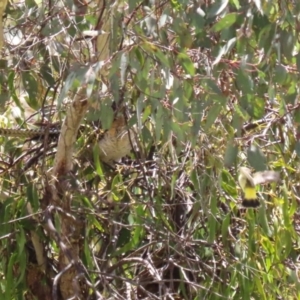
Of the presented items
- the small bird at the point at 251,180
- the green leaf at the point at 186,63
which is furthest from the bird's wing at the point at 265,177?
the green leaf at the point at 186,63

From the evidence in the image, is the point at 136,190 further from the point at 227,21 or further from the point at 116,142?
the point at 227,21

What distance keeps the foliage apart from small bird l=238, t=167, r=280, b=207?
0.21ft

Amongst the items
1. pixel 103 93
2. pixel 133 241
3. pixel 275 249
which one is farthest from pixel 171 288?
pixel 103 93

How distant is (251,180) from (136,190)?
0.59 meters

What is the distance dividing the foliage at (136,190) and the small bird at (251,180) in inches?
2.5

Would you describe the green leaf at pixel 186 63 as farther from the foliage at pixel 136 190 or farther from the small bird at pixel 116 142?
the small bird at pixel 116 142

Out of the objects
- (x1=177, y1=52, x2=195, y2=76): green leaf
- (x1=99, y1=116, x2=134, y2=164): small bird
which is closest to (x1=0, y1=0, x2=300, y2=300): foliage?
(x1=99, y1=116, x2=134, y2=164): small bird

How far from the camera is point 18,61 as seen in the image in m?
2.14

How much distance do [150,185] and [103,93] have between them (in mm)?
593

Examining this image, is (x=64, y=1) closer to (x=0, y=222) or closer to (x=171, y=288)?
(x=0, y=222)

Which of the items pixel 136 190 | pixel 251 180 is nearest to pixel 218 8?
pixel 251 180

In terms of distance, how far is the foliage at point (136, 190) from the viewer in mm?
1903

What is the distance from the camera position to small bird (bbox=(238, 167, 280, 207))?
1861 millimetres

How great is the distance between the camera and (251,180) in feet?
6.12
